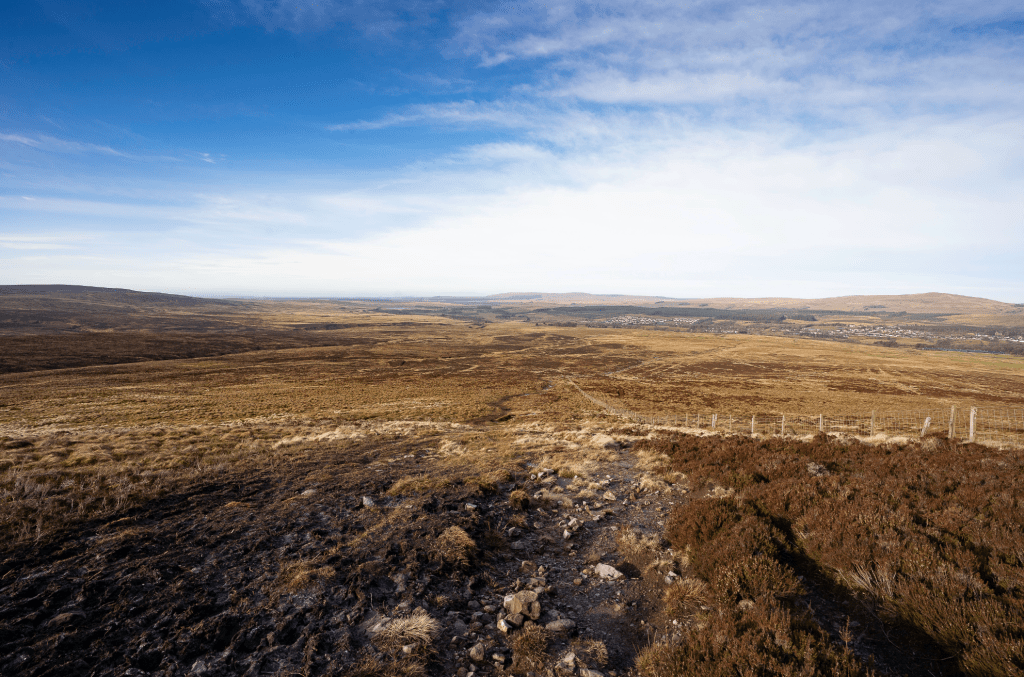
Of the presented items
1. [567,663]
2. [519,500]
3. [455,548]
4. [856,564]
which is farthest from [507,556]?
[856,564]

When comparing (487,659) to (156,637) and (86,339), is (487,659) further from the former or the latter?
(86,339)

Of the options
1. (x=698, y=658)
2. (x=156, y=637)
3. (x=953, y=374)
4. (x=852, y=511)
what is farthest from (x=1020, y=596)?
(x=953, y=374)

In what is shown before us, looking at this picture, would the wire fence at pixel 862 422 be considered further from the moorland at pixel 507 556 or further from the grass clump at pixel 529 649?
the grass clump at pixel 529 649

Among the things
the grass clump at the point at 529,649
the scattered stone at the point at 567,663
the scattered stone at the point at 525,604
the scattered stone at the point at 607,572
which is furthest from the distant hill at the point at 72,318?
the scattered stone at the point at 567,663

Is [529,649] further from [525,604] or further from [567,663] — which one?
[525,604]

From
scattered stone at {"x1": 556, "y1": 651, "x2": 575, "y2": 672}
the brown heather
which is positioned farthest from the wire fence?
scattered stone at {"x1": 556, "y1": 651, "x2": 575, "y2": 672}
